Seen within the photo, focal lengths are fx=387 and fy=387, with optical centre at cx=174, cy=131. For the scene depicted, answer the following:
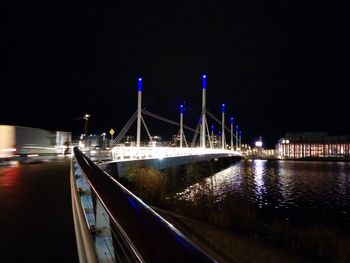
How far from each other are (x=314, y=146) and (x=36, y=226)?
572 feet

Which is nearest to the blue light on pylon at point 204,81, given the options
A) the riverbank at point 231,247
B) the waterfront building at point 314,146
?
the riverbank at point 231,247

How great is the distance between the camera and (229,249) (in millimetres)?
9656

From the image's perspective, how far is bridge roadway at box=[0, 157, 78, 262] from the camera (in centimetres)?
469

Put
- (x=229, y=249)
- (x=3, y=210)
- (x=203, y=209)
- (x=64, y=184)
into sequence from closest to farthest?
(x=3, y=210) → (x=229, y=249) → (x=64, y=184) → (x=203, y=209)

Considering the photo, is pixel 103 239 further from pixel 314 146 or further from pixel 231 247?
pixel 314 146

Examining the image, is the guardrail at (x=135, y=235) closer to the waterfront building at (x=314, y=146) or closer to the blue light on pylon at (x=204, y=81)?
the blue light on pylon at (x=204, y=81)

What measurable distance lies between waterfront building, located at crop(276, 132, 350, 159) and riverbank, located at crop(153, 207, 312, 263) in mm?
158519

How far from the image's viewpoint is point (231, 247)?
9.67 m

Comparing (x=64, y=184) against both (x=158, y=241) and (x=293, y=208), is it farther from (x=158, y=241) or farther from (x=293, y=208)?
(x=293, y=208)

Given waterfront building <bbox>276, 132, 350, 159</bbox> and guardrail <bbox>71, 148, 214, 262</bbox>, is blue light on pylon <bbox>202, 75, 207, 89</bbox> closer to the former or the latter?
guardrail <bbox>71, 148, 214, 262</bbox>

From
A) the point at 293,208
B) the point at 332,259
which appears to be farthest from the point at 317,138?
the point at 332,259

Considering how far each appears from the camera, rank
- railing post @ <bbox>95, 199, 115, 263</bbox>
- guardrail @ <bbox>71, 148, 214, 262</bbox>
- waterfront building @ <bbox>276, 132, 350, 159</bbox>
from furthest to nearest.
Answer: waterfront building @ <bbox>276, 132, 350, 159</bbox> → railing post @ <bbox>95, 199, 115, 263</bbox> → guardrail @ <bbox>71, 148, 214, 262</bbox>

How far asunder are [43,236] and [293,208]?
2101 centimetres

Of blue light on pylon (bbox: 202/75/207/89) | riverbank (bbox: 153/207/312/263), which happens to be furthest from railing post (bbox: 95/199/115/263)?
blue light on pylon (bbox: 202/75/207/89)
